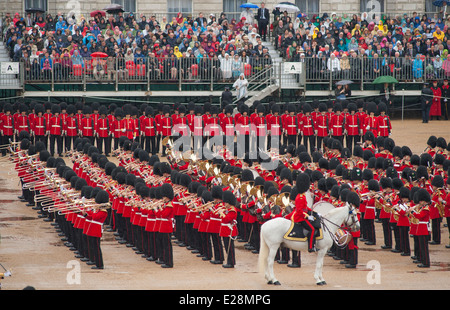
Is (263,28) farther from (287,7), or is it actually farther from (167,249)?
(167,249)

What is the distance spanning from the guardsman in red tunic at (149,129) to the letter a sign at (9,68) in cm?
443

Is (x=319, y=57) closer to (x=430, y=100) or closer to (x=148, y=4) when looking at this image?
(x=430, y=100)

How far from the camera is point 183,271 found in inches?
536

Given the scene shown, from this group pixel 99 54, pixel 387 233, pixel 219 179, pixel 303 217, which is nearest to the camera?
pixel 303 217

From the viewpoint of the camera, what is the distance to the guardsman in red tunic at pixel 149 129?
22906mm

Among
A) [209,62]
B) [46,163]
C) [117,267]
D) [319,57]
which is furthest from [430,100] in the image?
[117,267]

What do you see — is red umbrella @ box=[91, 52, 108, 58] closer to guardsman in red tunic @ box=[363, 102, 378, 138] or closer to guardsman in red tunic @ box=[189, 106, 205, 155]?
guardsman in red tunic @ box=[189, 106, 205, 155]

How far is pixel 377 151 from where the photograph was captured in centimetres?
1962

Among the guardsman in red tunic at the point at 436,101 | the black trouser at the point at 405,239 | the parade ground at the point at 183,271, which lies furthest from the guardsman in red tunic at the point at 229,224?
the guardsman in red tunic at the point at 436,101

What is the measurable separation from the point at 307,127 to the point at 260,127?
1151 millimetres

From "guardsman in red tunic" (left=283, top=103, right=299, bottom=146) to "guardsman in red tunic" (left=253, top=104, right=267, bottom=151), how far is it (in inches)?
20.9

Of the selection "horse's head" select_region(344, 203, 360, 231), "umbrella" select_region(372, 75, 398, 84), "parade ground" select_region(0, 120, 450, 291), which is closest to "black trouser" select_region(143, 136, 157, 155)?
"parade ground" select_region(0, 120, 450, 291)

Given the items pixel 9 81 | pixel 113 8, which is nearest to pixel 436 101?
pixel 113 8

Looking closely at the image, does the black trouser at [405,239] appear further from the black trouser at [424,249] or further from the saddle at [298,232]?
the saddle at [298,232]
